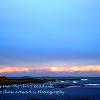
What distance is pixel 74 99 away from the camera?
97.0 meters

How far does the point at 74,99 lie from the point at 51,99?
5592mm

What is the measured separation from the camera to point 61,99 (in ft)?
303

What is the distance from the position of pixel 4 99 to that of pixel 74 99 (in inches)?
609

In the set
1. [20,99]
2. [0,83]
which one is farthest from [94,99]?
[0,83]

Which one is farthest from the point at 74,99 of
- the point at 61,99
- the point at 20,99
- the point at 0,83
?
the point at 0,83

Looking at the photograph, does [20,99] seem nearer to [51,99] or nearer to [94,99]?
[51,99]

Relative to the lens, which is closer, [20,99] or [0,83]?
[20,99]

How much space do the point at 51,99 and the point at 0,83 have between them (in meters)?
104

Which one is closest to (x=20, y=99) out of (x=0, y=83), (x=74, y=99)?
(x=74, y=99)

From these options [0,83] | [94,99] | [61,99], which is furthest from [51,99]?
[0,83]

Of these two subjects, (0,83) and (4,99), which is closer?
(4,99)

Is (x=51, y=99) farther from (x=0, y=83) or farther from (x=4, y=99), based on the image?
(x=0, y=83)

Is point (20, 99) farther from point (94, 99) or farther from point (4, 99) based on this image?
point (94, 99)

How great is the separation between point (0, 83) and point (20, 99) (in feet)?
335
